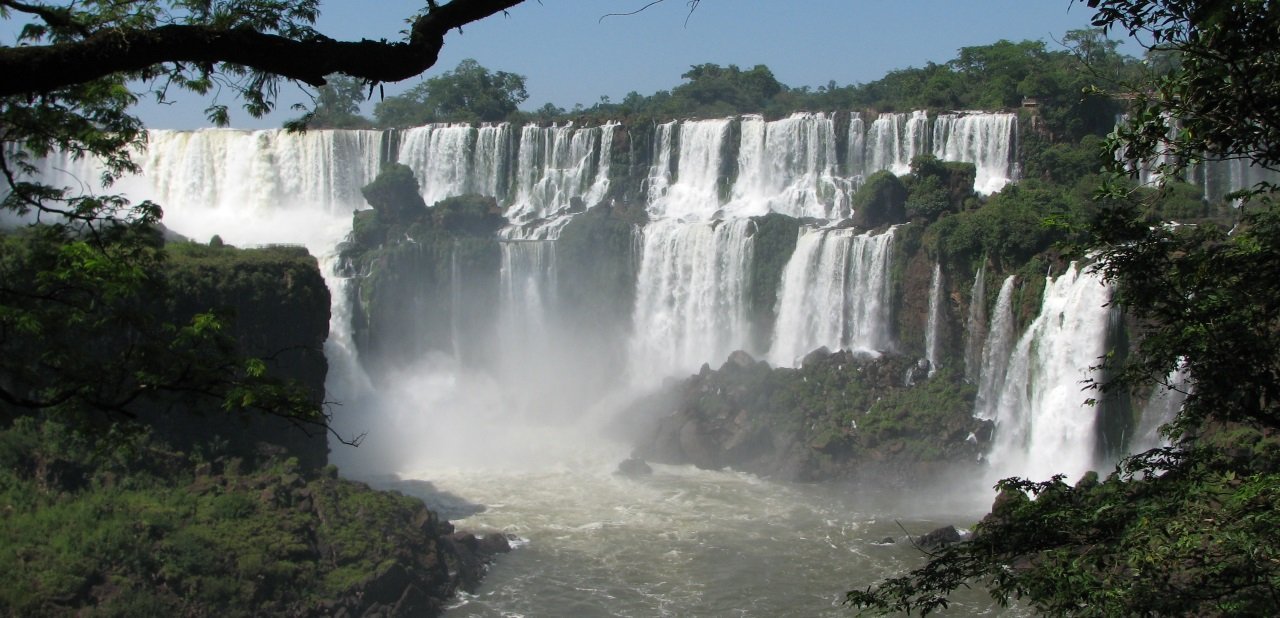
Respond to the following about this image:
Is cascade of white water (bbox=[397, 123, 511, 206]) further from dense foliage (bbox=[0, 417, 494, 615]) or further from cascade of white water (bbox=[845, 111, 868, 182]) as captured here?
dense foliage (bbox=[0, 417, 494, 615])

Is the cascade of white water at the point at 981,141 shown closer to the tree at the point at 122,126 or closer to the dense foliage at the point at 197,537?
the dense foliage at the point at 197,537

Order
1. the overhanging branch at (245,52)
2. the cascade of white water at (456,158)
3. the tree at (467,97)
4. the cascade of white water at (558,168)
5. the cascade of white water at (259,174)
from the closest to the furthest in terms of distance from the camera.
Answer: the overhanging branch at (245,52) < the cascade of white water at (558,168) < the cascade of white water at (456,158) < the cascade of white water at (259,174) < the tree at (467,97)

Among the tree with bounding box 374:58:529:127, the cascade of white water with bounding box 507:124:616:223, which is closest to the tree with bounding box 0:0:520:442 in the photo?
the cascade of white water with bounding box 507:124:616:223

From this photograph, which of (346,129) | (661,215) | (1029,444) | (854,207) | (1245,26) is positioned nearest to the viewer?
(1245,26)

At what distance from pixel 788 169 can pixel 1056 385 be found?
543 inches

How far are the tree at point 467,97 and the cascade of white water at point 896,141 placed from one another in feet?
62.8

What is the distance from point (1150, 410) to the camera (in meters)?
22.0

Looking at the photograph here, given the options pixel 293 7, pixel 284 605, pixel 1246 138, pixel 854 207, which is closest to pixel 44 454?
pixel 284 605

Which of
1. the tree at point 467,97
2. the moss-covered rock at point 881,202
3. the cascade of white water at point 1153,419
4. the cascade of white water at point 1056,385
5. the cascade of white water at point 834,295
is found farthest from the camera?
the tree at point 467,97

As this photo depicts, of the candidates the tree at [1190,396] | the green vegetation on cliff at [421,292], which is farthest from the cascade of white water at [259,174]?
the tree at [1190,396]

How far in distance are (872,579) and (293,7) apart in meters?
A: 14.7

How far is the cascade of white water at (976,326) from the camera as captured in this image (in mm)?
26594

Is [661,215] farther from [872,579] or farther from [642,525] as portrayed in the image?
[872,579]

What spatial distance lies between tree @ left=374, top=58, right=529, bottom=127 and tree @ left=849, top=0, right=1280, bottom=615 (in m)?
43.2
